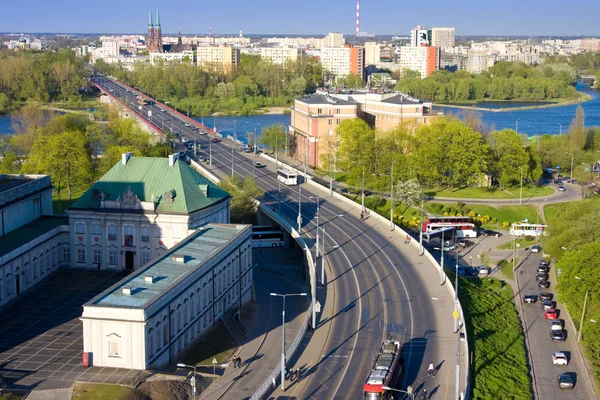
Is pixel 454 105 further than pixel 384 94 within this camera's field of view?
Yes

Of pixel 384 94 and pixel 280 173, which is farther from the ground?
pixel 384 94

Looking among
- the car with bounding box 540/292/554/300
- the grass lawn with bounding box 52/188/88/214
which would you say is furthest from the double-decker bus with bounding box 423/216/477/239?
the grass lawn with bounding box 52/188/88/214

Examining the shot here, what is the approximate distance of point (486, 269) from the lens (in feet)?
193

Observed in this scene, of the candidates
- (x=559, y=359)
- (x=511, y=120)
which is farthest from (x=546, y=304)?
(x=511, y=120)

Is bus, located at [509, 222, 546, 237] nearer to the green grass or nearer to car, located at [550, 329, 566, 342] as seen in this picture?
the green grass

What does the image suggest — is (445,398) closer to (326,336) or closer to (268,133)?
(326,336)

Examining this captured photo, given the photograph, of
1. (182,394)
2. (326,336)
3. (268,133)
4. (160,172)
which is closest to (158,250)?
(160,172)

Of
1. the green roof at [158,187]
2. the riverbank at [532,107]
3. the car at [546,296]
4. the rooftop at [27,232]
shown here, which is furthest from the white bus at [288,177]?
the riverbank at [532,107]

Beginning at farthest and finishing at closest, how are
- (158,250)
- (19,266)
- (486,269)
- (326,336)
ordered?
(486,269), (158,250), (19,266), (326,336)

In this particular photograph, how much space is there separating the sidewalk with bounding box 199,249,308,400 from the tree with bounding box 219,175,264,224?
12.6 feet

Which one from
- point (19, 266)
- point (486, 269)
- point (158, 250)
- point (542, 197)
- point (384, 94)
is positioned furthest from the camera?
point (384, 94)

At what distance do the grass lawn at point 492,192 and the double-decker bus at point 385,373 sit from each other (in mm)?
43972

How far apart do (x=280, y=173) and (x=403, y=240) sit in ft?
80.2

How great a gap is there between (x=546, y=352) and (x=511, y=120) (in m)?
111
